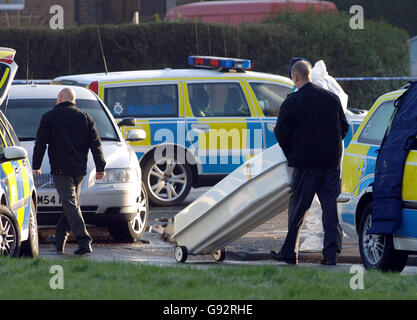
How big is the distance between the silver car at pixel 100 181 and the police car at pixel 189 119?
202 cm

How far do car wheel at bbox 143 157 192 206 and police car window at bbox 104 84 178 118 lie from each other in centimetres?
66

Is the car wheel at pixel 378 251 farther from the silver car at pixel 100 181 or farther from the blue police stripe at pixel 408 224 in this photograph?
the silver car at pixel 100 181

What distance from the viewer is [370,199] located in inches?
379

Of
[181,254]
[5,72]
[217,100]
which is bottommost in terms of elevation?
[181,254]

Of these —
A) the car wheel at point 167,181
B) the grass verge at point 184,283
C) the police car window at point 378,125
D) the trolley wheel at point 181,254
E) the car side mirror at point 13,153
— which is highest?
the police car window at point 378,125

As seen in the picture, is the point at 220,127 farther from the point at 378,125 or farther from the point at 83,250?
the point at 378,125

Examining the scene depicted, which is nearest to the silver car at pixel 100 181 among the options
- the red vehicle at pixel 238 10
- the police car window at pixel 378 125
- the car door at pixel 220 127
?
the car door at pixel 220 127

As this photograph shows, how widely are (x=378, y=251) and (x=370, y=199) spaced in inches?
20.4

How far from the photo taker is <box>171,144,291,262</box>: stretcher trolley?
9773 millimetres

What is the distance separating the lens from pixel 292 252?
32.0ft

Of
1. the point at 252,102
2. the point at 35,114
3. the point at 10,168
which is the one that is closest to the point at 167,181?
the point at 252,102

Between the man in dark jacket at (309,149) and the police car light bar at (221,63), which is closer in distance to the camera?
the man in dark jacket at (309,149)

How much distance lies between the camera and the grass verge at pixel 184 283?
7148mm
